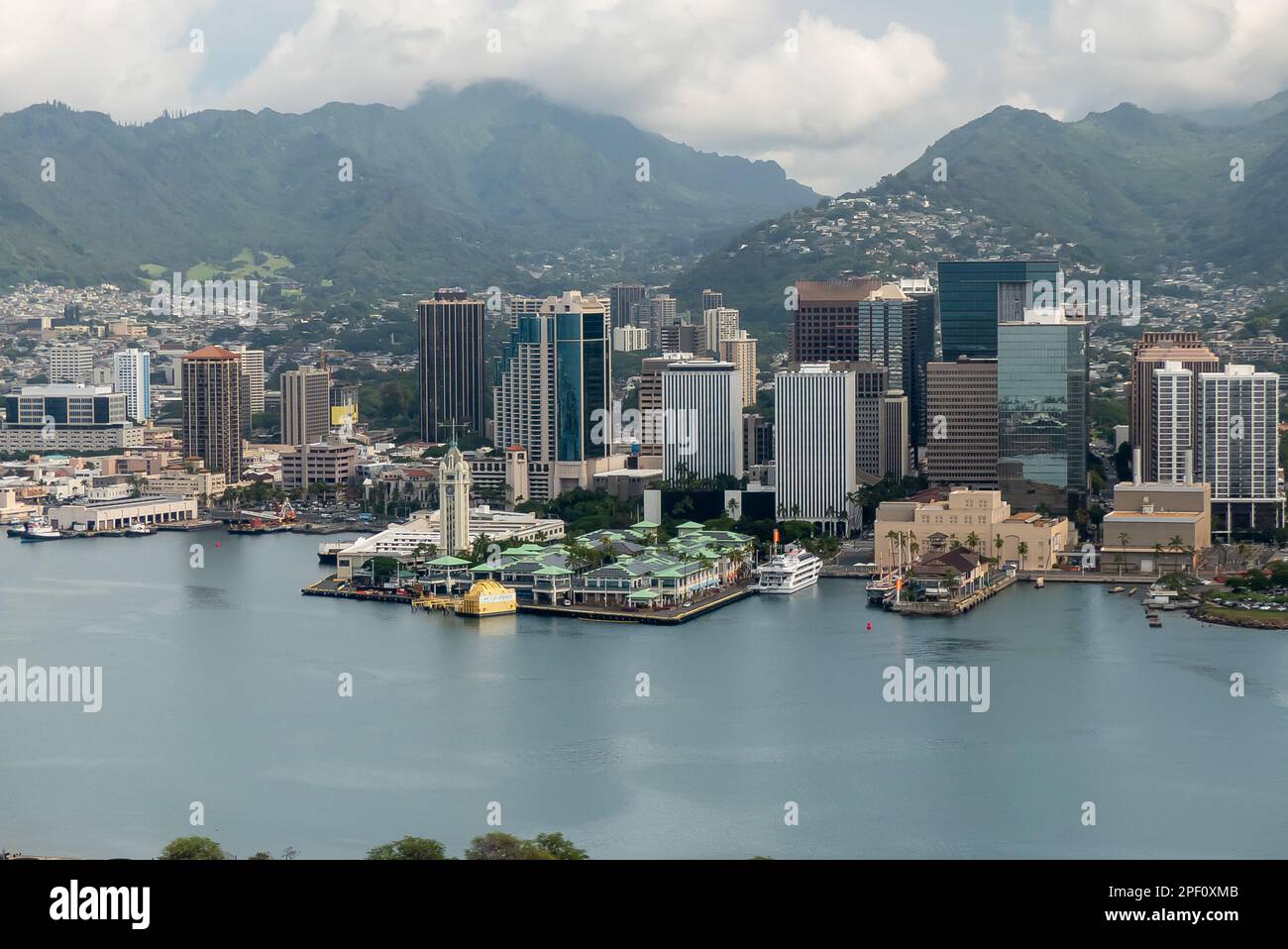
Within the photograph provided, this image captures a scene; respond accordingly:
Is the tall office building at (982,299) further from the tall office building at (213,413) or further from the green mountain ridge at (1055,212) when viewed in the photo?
the green mountain ridge at (1055,212)

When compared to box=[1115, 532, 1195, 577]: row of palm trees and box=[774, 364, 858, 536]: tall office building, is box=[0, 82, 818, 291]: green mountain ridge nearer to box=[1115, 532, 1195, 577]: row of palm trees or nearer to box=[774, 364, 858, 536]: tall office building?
box=[774, 364, 858, 536]: tall office building

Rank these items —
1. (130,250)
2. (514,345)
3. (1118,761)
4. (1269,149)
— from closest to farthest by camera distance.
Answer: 1. (1118,761)
2. (514,345)
3. (1269,149)
4. (130,250)

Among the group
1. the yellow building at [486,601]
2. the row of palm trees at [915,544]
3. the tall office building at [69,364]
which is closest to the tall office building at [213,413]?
the tall office building at [69,364]

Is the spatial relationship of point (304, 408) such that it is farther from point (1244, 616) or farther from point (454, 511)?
point (1244, 616)

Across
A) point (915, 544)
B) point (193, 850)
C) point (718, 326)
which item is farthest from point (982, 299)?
point (193, 850)
